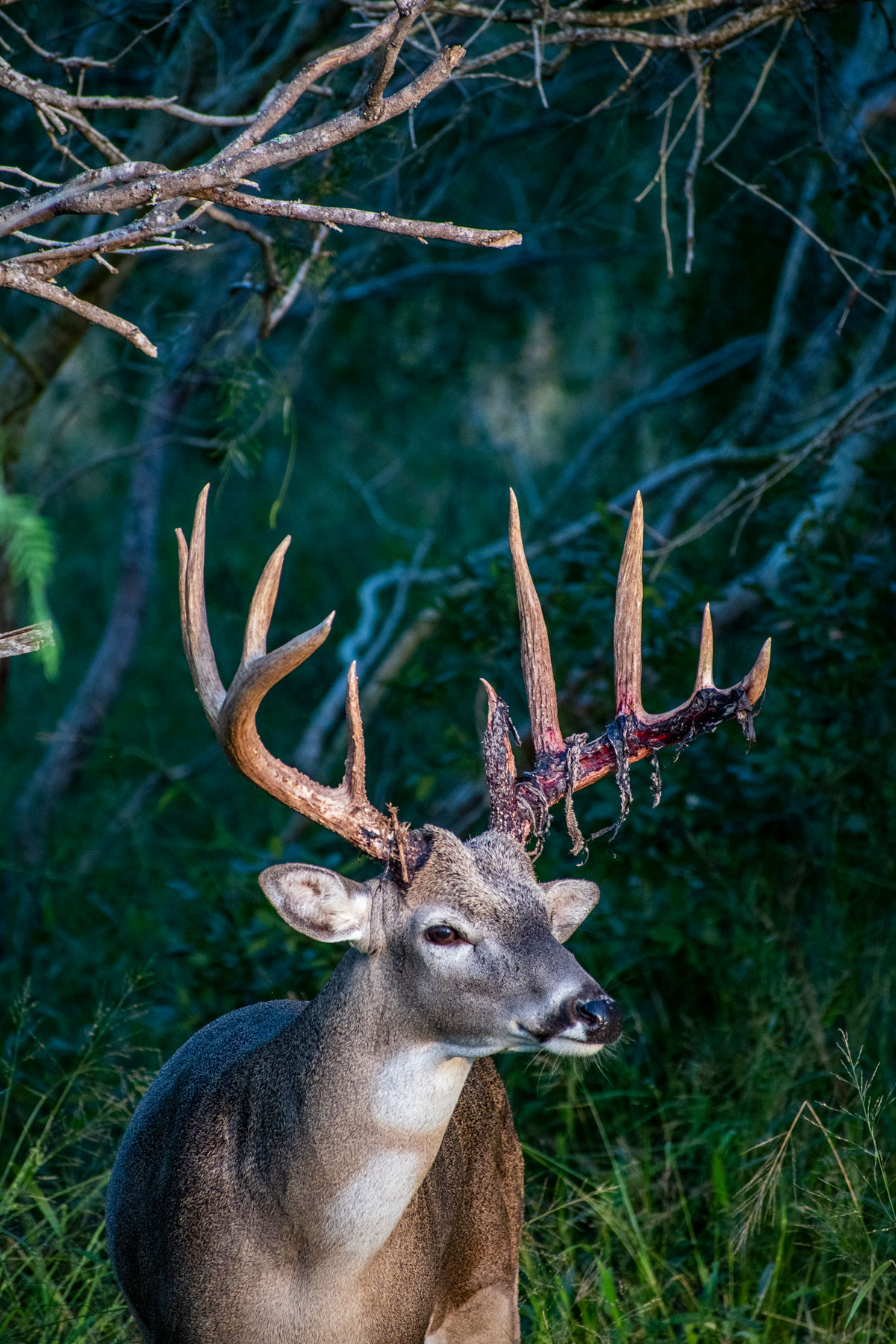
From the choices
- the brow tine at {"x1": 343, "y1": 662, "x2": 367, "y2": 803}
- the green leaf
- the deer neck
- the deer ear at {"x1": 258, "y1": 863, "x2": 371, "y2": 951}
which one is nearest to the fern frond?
the brow tine at {"x1": 343, "y1": 662, "x2": 367, "y2": 803}

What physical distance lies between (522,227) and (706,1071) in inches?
208

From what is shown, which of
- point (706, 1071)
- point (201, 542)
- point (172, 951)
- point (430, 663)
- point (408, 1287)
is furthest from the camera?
point (430, 663)

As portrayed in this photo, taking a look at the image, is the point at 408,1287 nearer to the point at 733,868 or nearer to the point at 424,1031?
the point at 424,1031

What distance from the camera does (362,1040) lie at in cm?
294

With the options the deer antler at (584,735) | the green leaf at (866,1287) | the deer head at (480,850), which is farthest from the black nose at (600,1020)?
the green leaf at (866,1287)

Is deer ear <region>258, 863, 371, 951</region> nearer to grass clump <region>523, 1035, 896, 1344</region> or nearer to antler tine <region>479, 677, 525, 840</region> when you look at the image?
antler tine <region>479, 677, 525, 840</region>

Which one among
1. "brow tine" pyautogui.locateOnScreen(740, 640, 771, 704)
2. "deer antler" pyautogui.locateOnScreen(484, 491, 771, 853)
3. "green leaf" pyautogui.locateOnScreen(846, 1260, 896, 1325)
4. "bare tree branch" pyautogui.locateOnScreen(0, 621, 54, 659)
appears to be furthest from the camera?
"green leaf" pyautogui.locateOnScreen(846, 1260, 896, 1325)

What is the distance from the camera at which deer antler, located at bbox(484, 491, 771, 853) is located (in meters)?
3.12

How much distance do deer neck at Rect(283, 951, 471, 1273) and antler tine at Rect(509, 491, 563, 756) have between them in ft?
2.34

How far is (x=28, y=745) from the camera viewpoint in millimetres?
8016

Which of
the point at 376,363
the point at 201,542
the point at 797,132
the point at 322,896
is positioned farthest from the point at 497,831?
the point at 376,363

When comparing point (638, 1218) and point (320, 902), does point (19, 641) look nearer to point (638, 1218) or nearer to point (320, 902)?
point (320, 902)

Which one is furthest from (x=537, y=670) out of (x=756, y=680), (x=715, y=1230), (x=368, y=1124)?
(x=715, y=1230)

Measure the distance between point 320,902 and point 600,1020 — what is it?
2.22ft
